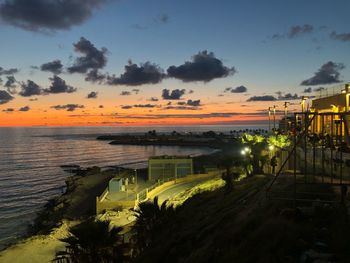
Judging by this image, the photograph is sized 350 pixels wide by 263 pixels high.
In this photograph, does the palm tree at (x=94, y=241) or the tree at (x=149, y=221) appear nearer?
the palm tree at (x=94, y=241)

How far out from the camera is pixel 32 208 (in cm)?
5847

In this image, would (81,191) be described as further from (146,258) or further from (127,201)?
(146,258)

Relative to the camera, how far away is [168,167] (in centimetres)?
5956

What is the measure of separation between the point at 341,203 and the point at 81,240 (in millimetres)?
9448

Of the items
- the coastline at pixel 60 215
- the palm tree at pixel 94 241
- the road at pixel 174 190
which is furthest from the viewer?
the road at pixel 174 190

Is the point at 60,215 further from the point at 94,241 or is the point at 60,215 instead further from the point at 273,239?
the point at 273,239

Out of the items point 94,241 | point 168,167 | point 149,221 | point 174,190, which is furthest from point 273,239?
point 168,167

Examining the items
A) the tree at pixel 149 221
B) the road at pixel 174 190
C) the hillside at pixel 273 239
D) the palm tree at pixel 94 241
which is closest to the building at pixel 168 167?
the road at pixel 174 190

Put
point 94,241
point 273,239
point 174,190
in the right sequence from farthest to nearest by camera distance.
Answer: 1. point 174,190
2. point 94,241
3. point 273,239

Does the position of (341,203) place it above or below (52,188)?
above

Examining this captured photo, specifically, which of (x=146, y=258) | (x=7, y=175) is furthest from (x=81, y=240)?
(x=7, y=175)

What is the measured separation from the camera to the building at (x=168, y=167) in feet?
194

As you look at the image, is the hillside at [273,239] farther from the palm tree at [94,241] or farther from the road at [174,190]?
the road at [174,190]

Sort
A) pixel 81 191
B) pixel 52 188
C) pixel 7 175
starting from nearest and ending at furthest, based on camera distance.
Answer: pixel 81 191
pixel 52 188
pixel 7 175
